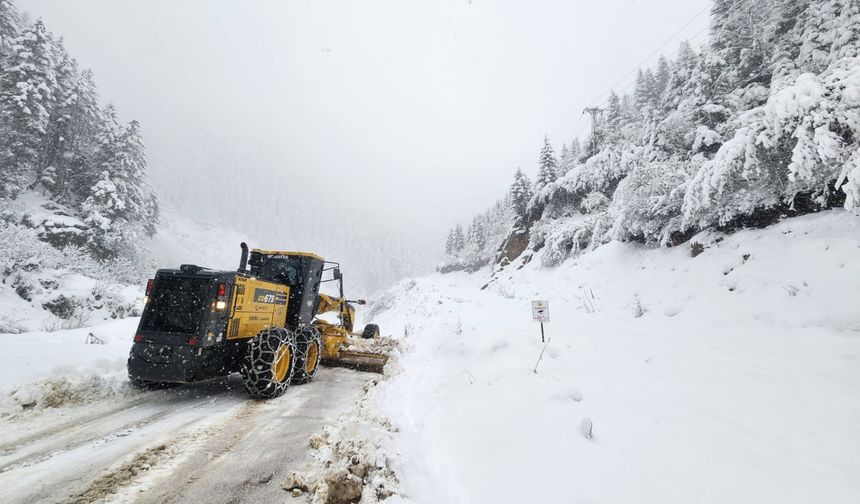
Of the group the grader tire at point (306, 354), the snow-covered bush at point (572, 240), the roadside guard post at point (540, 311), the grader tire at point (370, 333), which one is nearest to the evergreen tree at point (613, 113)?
the snow-covered bush at point (572, 240)

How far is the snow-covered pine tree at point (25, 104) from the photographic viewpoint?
25105 mm

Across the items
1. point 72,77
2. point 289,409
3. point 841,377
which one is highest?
point 72,77

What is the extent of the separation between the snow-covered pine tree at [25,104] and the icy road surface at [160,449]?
31080 millimetres

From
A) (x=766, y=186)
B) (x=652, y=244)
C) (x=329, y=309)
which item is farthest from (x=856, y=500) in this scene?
(x=652, y=244)

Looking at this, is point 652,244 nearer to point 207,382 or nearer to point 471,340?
point 471,340

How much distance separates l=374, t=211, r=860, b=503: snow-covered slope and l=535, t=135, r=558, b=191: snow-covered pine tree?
25.1 metres

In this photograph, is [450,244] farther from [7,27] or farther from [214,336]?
[214,336]

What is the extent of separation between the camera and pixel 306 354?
24.3ft

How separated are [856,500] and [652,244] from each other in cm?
1111

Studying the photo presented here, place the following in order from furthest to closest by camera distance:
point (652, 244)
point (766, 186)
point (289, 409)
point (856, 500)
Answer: point (652, 244) < point (766, 186) < point (289, 409) < point (856, 500)

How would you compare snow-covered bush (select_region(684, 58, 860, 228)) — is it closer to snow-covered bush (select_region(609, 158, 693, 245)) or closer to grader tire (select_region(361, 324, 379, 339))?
snow-covered bush (select_region(609, 158, 693, 245))

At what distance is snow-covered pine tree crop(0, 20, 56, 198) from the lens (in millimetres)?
25105

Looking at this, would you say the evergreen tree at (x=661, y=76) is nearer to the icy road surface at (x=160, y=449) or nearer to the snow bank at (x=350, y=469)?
the snow bank at (x=350, y=469)

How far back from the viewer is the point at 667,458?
9.51 feet
